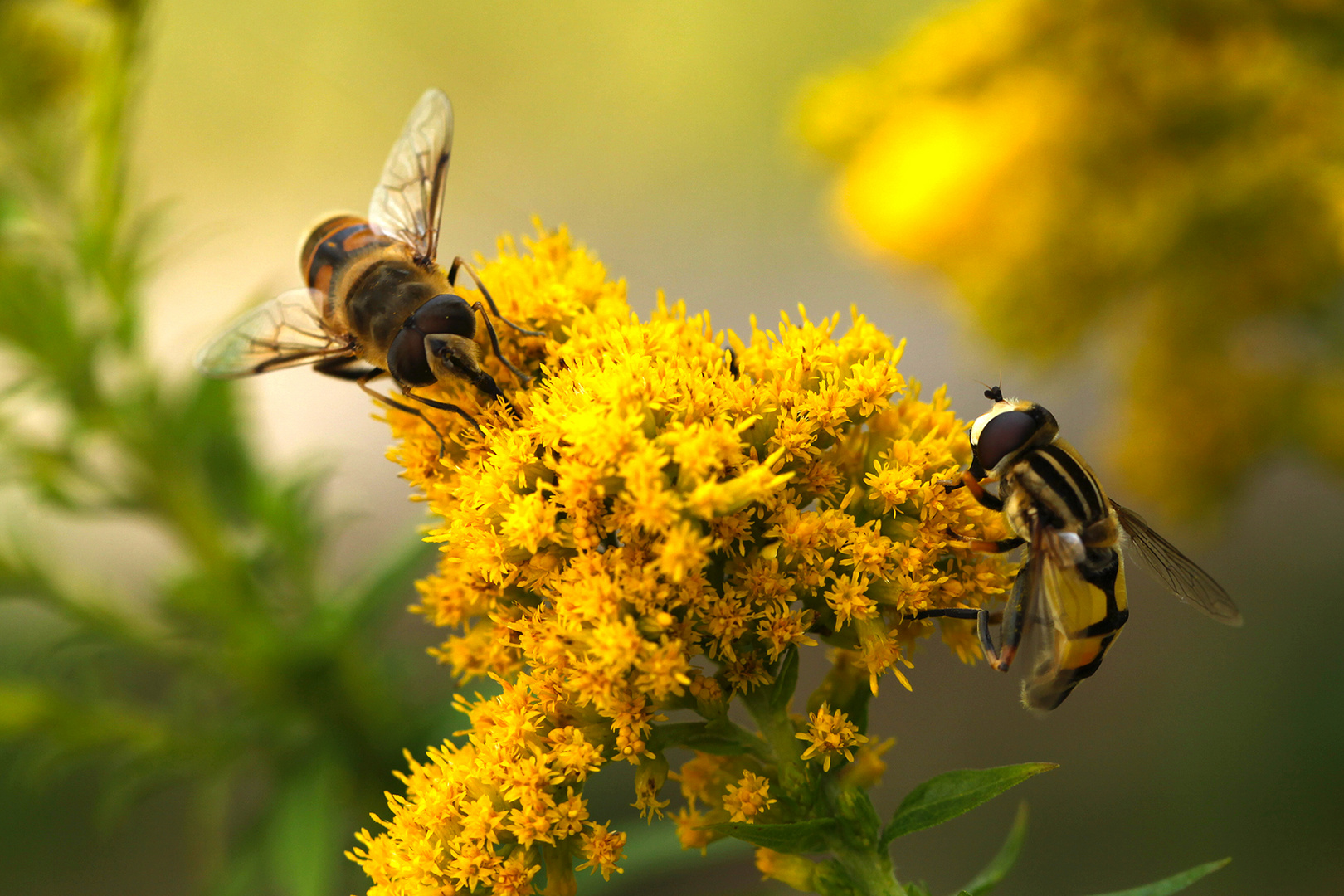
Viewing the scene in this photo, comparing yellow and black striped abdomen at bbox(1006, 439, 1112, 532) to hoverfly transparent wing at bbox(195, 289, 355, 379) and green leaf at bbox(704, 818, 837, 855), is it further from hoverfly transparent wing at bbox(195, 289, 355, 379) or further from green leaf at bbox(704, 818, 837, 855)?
hoverfly transparent wing at bbox(195, 289, 355, 379)

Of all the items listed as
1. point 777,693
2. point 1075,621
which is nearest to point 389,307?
point 777,693

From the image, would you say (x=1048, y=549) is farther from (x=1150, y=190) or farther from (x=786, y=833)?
(x=1150, y=190)

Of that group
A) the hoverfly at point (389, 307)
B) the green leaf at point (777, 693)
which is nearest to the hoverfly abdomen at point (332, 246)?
the hoverfly at point (389, 307)

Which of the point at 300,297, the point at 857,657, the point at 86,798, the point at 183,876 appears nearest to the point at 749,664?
the point at 857,657

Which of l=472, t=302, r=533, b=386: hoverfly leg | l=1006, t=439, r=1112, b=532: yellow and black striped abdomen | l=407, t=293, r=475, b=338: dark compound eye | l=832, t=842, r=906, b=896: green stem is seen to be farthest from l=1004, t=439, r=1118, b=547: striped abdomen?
l=407, t=293, r=475, b=338: dark compound eye

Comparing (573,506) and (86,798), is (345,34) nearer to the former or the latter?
(86,798)

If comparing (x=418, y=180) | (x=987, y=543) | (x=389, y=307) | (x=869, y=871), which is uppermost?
(x=418, y=180)

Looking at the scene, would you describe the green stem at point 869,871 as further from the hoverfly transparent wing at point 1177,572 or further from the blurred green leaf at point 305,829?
the blurred green leaf at point 305,829
